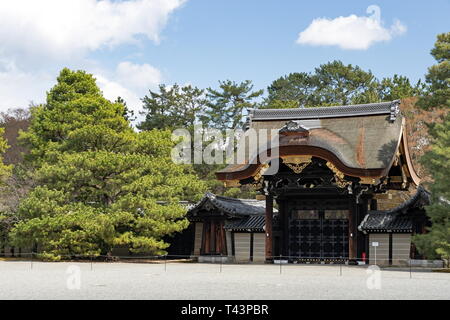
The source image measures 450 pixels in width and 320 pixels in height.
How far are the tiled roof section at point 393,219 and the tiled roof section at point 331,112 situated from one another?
437 centimetres

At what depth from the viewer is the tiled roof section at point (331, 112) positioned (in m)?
34.3

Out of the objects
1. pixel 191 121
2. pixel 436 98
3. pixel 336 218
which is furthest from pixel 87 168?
pixel 191 121

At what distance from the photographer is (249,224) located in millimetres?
36656

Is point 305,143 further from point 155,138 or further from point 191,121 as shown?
point 191,121

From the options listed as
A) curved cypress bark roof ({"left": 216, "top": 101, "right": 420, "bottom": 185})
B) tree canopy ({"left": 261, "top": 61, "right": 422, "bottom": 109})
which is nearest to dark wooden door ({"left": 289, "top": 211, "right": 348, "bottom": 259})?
curved cypress bark roof ({"left": 216, "top": 101, "right": 420, "bottom": 185})

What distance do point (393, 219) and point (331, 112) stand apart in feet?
21.5

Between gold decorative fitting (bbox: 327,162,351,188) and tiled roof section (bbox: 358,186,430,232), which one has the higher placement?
gold decorative fitting (bbox: 327,162,351,188)

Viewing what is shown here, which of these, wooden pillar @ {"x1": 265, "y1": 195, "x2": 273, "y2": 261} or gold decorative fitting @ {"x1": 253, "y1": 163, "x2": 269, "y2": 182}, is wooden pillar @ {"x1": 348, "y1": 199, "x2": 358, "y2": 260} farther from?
gold decorative fitting @ {"x1": 253, "y1": 163, "x2": 269, "y2": 182}

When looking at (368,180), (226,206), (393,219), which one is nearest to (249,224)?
(226,206)

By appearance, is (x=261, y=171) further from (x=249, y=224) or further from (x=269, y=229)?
(x=249, y=224)

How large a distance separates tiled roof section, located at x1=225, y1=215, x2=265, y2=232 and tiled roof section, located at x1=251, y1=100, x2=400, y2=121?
5.51 meters

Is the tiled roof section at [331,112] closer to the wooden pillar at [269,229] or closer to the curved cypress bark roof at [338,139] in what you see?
the curved cypress bark roof at [338,139]

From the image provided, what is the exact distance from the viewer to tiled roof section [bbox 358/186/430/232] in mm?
32062
